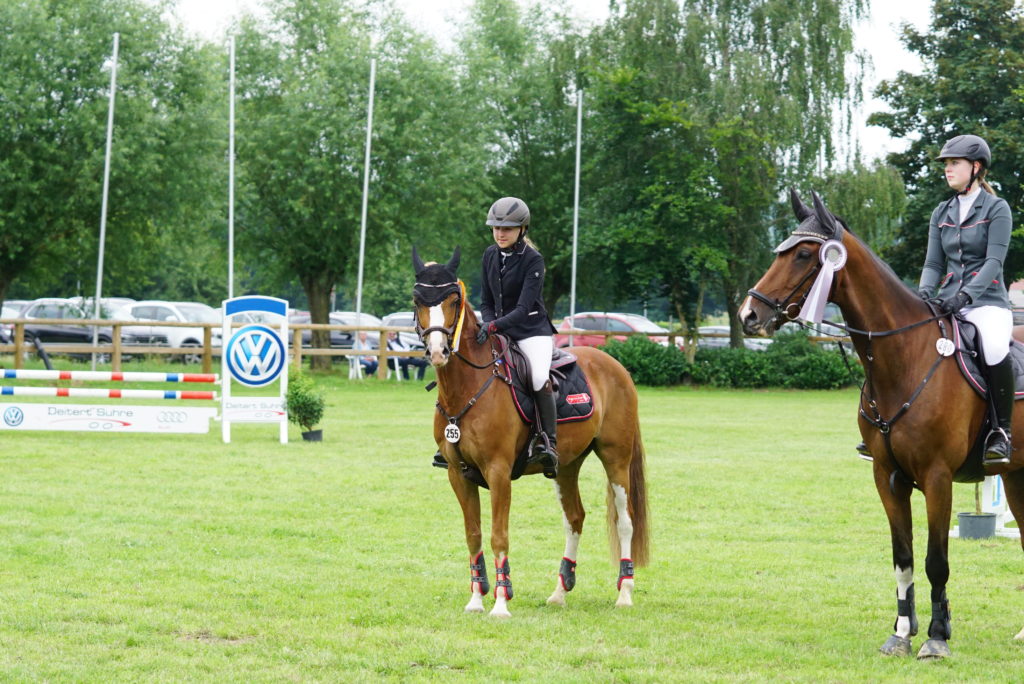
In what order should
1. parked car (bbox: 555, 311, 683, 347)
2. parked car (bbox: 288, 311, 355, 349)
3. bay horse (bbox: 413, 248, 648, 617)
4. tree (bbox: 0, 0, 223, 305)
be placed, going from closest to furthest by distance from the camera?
bay horse (bbox: 413, 248, 648, 617) → tree (bbox: 0, 0, 223, 305) → parked car (bbox: 555, 311, 683, 347) → parked car (bbox: 288, 311, 355, 349)

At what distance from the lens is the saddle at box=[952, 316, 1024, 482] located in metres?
6.79

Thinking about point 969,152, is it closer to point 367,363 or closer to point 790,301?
point 790,301

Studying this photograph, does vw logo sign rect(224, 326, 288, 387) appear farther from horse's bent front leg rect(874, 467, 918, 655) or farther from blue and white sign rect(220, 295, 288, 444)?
horse's bent front leg rect(874, 467, 918, 655)

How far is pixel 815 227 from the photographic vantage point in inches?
261

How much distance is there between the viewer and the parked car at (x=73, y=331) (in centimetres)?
3584

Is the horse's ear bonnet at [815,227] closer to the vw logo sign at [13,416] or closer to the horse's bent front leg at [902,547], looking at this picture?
the horse's bent front leg at [902,547]

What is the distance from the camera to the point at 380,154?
3603cm

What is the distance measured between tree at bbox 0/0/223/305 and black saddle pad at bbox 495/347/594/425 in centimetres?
2497

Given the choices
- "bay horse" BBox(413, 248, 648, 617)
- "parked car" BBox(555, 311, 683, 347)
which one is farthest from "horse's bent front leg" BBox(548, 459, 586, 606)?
"parked car" BBox(555, 311, 683, 347)

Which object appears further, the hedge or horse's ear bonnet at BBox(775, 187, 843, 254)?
the hedge

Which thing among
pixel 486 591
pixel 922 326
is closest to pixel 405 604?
pixel 486 591

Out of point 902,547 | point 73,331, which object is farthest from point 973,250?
point 73,331

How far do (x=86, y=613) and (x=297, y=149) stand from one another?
30.6 m

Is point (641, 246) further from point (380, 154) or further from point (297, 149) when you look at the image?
point (297, 149)
